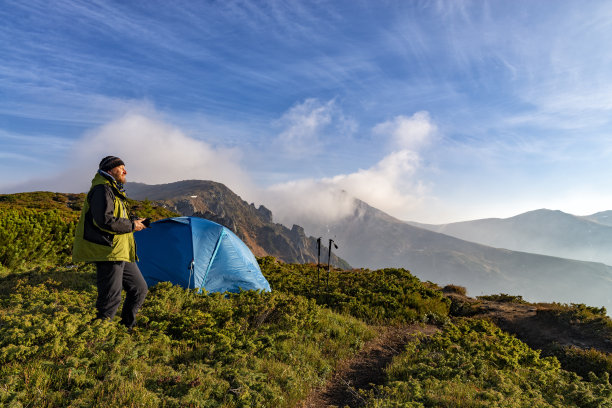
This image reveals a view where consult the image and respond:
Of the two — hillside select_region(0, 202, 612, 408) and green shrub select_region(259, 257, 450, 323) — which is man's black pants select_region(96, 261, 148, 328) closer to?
hillside select_region(0, 202, 612, 408)

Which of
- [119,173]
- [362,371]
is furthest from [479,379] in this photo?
[119,173]

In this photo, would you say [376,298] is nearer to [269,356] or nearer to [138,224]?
[269,356]

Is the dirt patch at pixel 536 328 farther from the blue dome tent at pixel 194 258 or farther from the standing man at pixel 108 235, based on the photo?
the standing man at pixel 108 235

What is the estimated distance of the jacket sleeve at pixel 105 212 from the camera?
5285 millimetres

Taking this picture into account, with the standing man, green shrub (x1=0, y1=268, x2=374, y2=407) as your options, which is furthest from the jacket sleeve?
green shrub (x1=0, y1=268, x2=374, y2=407)

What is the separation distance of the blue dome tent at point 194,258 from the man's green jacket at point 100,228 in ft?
14.6

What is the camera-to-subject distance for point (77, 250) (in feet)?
17.9

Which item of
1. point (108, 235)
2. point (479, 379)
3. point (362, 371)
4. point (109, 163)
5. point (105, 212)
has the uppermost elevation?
point (109, 163)

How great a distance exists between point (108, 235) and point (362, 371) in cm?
584

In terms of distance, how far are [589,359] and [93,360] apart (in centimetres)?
1150

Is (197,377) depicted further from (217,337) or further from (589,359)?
(589,359)

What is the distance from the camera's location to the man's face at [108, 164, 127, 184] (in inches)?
226

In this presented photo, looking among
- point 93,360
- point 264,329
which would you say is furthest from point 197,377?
point 264,329

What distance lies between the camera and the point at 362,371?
6688mm
